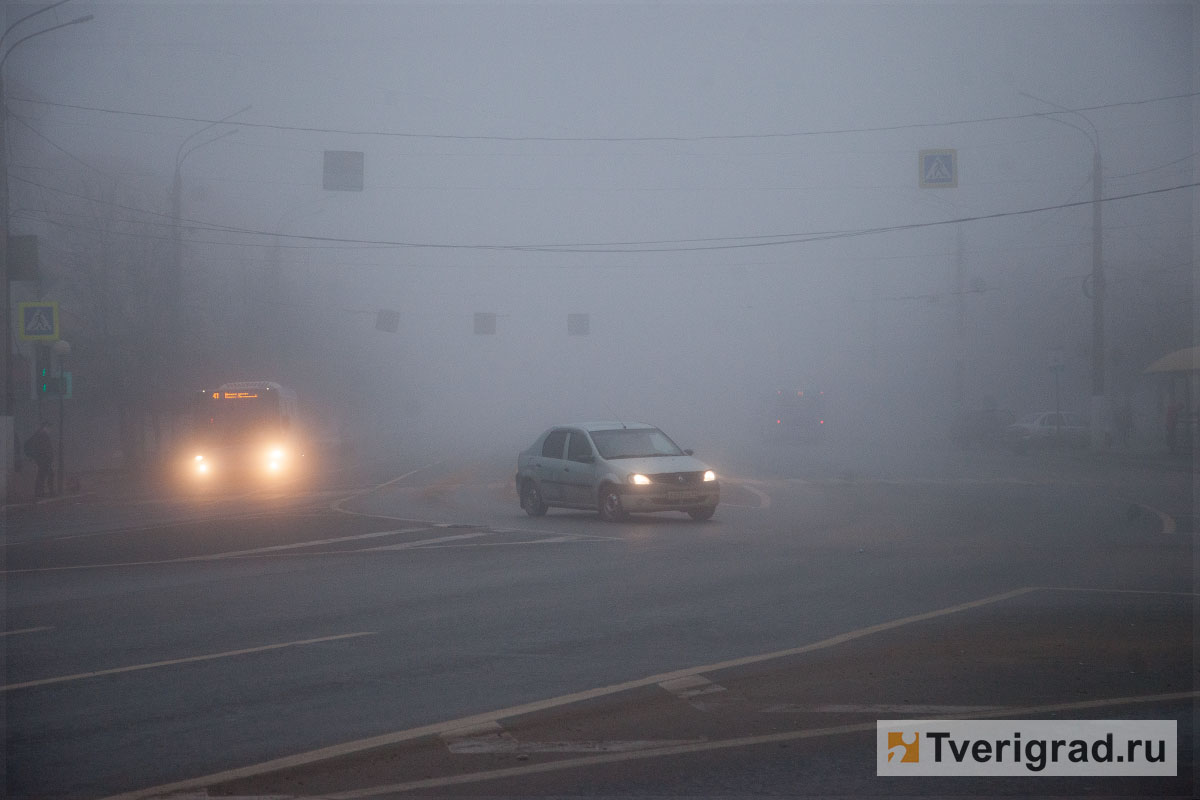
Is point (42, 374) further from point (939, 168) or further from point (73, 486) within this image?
point (939, 168)

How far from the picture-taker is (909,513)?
19.4 meters

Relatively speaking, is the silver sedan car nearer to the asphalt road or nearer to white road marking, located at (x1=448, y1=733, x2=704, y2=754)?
the asphalt road

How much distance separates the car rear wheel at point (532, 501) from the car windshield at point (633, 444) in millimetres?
1650

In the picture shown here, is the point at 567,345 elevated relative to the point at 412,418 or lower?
elevated

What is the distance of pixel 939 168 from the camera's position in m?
30.1

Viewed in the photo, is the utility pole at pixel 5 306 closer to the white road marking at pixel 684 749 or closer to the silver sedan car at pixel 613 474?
the silver sedan car at pixel 613 474

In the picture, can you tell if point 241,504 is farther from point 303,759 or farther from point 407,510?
point 303,759

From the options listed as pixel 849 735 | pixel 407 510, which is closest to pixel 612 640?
pixel 849 735

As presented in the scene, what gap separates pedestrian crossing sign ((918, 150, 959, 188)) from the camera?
97.7 feet

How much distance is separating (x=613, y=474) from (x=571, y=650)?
9.93 metres

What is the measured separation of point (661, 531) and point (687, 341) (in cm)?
10379

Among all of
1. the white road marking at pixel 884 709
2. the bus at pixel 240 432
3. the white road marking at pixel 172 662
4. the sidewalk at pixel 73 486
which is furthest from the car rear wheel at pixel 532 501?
the bus at pixel 240 432

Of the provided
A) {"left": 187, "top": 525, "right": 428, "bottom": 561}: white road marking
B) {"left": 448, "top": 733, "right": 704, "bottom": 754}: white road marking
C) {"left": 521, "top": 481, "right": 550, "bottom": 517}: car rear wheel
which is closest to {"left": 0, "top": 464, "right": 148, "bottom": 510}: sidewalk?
{"left": 187, "top": 525, "right": 428, "bottom": 561}: white road marking

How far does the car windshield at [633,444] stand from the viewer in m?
19.1
